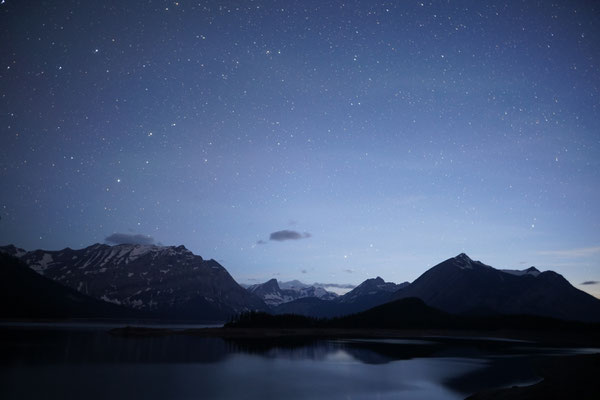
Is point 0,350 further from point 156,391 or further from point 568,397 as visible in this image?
point 568,397

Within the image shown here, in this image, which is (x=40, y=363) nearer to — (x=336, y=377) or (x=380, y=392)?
(x=336, y=377)

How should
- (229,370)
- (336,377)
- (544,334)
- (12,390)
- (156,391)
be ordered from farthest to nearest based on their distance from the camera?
(544,334), (229,370), (336,377), (156,391), (12,390)

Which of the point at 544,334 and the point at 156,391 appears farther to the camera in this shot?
the point at 544,334

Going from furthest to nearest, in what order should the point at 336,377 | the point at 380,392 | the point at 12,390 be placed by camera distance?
the point at 336,377 < the point at 380,392 < the point at 12,390

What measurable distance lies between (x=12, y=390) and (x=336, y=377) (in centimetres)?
3990

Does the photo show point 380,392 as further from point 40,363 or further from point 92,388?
point 40,363

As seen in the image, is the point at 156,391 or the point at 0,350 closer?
the point at 156,391

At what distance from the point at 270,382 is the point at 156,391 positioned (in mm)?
15447

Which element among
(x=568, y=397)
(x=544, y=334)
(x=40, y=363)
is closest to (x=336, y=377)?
(x=568, y=397)

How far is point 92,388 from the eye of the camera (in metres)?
46.5

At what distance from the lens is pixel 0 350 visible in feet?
269

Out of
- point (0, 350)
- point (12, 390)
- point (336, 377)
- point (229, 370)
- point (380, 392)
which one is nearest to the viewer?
point (12, 390)

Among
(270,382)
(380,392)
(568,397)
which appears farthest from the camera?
(270,382)

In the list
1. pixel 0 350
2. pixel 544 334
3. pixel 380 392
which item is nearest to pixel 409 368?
pixel 380 392
